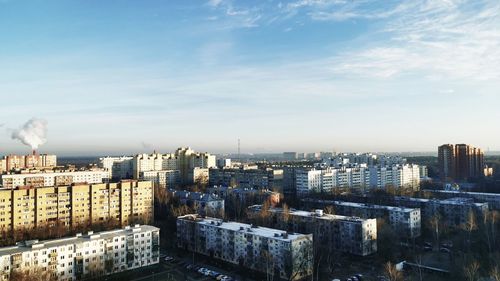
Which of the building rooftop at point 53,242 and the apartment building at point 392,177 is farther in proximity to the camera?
the apartment building at point 392,177

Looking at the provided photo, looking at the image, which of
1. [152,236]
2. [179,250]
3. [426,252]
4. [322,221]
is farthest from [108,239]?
[426,252]

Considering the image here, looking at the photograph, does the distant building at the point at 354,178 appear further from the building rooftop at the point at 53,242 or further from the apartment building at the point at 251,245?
the building rooftop at the point at 53,242

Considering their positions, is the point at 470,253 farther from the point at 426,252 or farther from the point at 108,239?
the point at 108,239

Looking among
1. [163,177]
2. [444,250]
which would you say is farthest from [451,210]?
[163,177]

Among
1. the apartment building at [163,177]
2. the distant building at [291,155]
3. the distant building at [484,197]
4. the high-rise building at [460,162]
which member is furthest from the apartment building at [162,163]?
the distant building at [291,155]

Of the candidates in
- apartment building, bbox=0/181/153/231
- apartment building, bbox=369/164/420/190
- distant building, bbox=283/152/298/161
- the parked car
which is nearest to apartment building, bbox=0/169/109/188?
apartment building, bbox=0/181/153/231

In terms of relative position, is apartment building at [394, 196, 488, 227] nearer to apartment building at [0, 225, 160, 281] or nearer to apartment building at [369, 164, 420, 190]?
apartment building at [369, 164, 420, 190]
